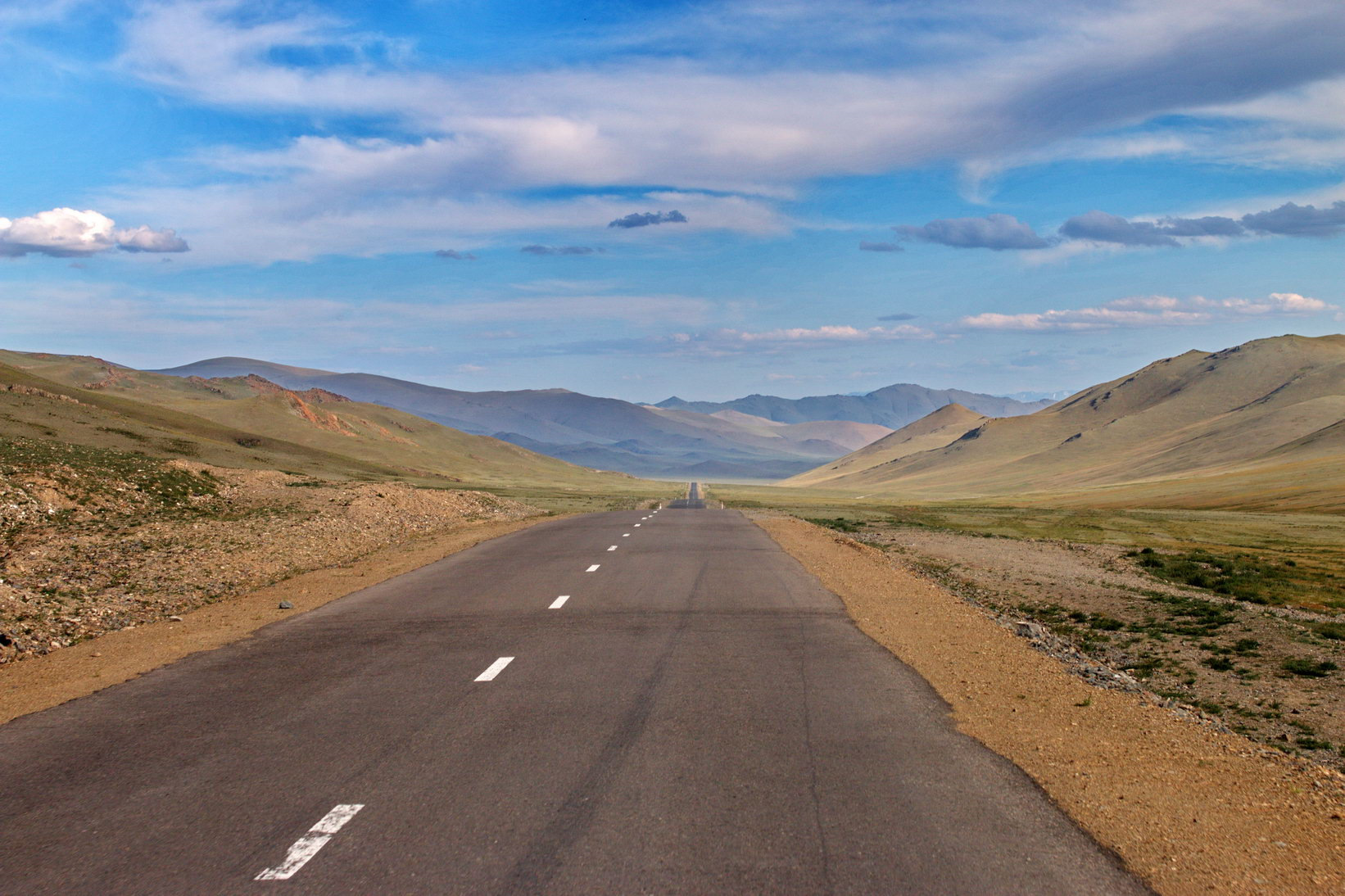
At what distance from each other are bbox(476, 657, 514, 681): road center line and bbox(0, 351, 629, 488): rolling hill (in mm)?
38905

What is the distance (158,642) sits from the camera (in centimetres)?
1383

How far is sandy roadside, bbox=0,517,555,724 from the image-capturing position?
1078 cm

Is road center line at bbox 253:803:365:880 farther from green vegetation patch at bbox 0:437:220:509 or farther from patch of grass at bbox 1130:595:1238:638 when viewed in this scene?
green vegetation patch at bbox 0:437:220:509

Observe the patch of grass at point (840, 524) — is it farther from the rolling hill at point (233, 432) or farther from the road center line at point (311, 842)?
the road center line at point (311, 842)

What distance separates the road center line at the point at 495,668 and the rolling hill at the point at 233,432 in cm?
3891

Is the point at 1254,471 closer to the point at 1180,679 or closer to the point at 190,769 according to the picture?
the point at 1180,679

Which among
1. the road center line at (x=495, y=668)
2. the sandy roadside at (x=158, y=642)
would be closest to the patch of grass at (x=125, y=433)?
the sandy roadside at (x=158, y=642)

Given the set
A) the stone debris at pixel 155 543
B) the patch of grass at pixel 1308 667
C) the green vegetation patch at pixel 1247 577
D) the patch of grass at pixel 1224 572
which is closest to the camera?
the patch of grass at pixel 1308 667

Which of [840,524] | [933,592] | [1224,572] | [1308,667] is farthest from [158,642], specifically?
[840,524]

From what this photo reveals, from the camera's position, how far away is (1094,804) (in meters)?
7.09

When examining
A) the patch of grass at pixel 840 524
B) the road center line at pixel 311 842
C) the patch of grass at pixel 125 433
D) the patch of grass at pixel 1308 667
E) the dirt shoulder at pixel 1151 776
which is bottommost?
the road center line at pixel 311 842

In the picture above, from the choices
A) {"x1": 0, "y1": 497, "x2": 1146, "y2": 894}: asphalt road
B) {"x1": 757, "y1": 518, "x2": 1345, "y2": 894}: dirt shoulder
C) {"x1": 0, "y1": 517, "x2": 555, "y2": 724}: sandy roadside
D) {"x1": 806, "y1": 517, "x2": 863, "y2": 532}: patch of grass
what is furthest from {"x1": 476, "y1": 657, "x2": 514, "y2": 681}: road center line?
{"x1": 806, "y1": 517, "x2": 863, "y2": 532}: patch of grass

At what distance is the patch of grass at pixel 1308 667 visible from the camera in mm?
13383

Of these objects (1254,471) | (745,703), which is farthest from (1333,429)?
(745,703)
